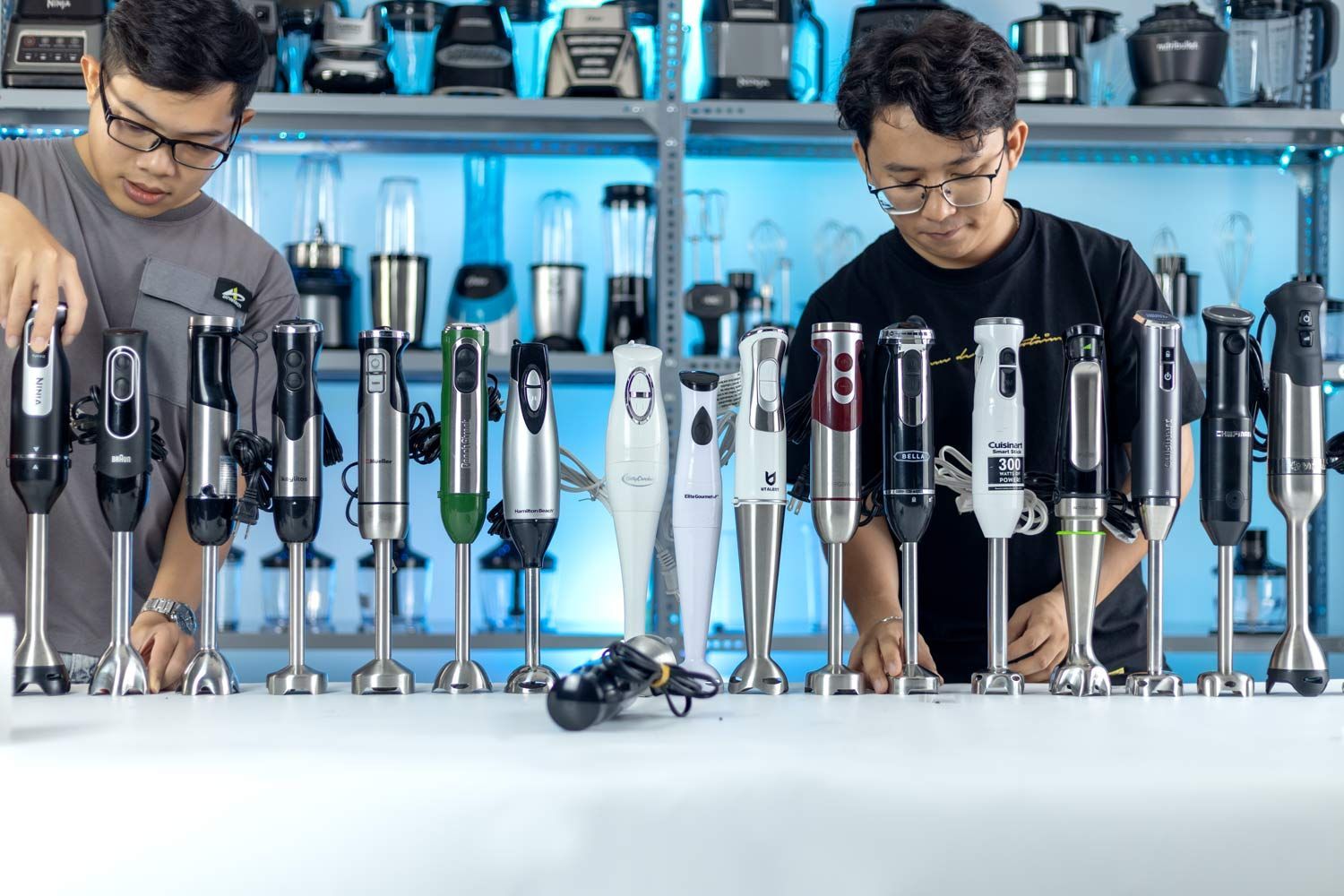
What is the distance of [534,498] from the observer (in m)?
0.87

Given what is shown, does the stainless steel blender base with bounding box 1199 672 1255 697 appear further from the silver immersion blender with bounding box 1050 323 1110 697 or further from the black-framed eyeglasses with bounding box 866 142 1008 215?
the black-framed eyeglasses with bounding box 866 142 1008 215

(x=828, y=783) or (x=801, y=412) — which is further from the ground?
(x=801, y=412)

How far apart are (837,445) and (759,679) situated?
0.16m

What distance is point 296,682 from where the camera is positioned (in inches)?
A: 33.7

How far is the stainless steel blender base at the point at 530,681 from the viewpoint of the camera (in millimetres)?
850

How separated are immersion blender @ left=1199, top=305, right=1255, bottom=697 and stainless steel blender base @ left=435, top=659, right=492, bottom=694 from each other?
48 centimetres

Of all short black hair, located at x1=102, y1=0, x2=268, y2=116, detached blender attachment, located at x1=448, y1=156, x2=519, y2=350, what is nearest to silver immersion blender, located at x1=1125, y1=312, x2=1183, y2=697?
short black hair, located at x1=102, y1=0, x2=268, y2=116

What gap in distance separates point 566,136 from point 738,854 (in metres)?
2.07

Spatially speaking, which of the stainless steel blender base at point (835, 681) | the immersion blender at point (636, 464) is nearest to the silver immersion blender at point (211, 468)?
the immersion blender at point (636, 464)

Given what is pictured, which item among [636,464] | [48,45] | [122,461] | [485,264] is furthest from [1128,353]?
[48,45]

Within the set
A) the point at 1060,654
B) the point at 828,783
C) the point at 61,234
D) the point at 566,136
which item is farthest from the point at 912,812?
the point at 566,136

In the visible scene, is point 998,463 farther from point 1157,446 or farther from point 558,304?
point 558,304

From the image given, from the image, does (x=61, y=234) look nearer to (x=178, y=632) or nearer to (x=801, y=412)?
(x=178, y=632)

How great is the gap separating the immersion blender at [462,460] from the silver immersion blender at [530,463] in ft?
0.07
